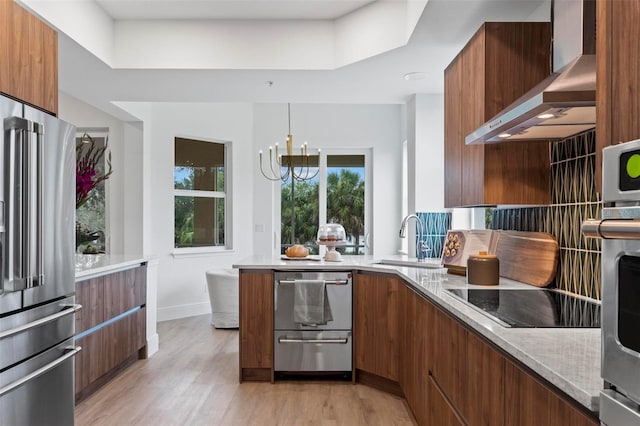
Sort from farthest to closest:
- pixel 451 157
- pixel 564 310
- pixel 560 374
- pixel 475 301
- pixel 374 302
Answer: pixel 374 302 < pixel 451 157 < pixel 475 301 < pixel 564 310 < pixel 560 374

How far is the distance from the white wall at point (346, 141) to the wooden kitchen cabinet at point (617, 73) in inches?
198

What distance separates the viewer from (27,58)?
1.99m

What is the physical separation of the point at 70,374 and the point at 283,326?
147 centimetres

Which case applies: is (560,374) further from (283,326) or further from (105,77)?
(105,77)

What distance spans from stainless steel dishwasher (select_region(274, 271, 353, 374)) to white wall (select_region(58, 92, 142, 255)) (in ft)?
8.09

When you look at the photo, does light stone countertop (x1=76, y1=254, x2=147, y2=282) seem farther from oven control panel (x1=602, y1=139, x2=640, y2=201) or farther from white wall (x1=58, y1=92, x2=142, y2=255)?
oven control panel (x1=602, y1=139, x2=640, y2=201)

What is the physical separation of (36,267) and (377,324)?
2124 mm

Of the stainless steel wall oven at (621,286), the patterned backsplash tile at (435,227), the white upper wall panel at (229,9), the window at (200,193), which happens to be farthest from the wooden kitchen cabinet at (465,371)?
the window at (200,193)

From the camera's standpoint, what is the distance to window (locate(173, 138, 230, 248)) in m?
5.70

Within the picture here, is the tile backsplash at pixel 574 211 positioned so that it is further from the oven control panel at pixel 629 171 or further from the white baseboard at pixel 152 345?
the white baseboard at pixel 152 345

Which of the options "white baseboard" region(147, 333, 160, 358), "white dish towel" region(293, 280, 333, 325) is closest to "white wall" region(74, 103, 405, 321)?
"white baseboard" region(147, 333, 160, 358)

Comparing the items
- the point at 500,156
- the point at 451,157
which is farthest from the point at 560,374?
the point at 451,157

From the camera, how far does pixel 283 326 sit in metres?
3.35

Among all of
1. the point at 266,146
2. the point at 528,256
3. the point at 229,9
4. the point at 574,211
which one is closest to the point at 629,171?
the point at 574,211
